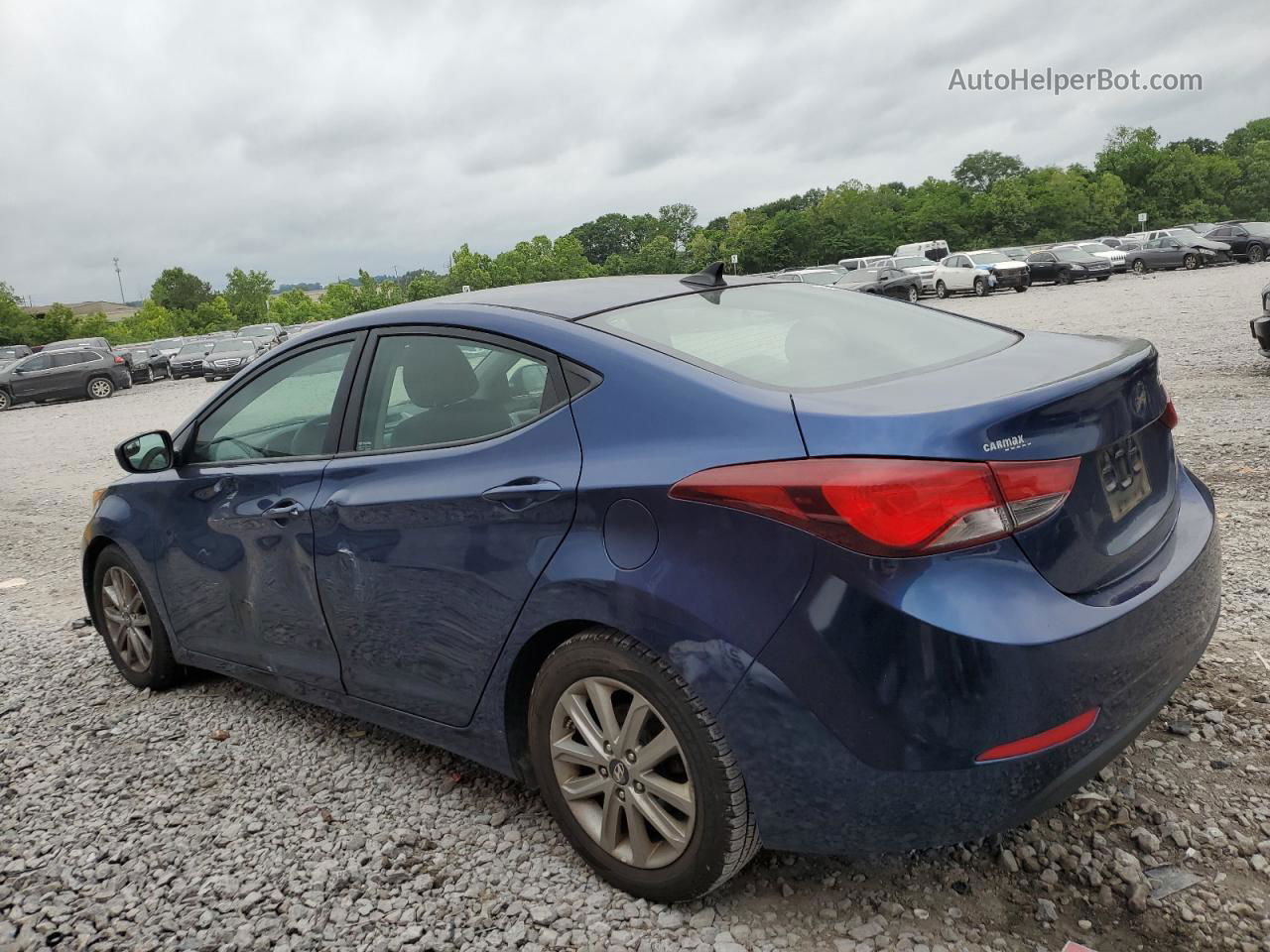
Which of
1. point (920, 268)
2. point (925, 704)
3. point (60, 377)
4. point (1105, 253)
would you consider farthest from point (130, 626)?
point (1105, 253)

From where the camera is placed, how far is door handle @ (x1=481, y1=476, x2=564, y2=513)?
253cm

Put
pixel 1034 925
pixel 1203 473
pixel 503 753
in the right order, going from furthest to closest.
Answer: pixel 1203 473 → pixel 503 753 → pixel 1034 925

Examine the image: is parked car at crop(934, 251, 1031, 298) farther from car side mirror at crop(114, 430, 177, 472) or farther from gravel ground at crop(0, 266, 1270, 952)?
car side mirror at crop(114, 430, 177, 472)

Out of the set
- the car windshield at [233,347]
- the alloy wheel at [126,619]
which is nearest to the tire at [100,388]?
the car windshield at [233,347]

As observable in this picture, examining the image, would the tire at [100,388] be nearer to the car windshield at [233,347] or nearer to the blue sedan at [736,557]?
the car windshield at [233,347]

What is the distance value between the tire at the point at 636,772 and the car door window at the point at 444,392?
2.23ft

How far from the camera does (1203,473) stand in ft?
20.3

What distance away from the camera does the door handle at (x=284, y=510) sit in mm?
3287

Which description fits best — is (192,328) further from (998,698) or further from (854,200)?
(998,698)

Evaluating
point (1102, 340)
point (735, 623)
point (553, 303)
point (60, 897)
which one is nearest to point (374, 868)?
point (60, 897)

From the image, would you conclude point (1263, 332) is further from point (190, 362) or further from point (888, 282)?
point (190, 362)

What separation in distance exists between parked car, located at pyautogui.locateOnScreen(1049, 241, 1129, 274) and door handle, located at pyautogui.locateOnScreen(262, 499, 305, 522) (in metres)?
38.7

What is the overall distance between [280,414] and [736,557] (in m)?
2.16

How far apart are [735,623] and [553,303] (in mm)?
1256
